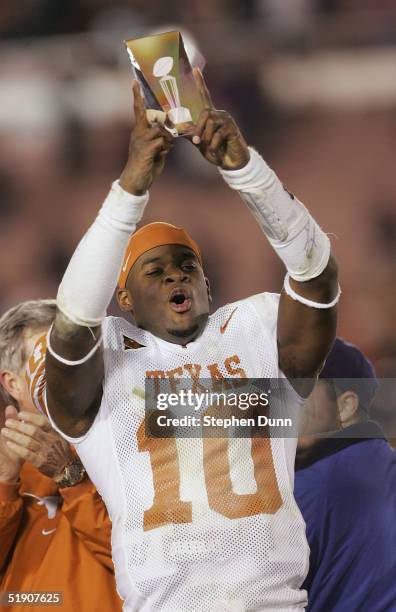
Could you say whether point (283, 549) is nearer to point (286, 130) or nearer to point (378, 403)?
point (378, 403)

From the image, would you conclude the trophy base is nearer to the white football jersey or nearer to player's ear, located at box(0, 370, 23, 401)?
the white football jersey

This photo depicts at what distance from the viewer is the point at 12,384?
4.95 ft

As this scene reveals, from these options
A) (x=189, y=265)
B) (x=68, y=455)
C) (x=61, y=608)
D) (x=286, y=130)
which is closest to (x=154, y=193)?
(x=286, y=130)

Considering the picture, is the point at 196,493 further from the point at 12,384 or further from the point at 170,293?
the point at 12,384

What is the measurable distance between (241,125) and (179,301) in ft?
1.98

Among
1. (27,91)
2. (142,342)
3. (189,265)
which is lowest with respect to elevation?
(142,342)

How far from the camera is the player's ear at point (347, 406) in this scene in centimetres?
150

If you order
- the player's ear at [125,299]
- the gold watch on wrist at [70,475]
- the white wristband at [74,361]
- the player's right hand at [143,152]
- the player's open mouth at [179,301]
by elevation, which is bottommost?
the gold watch on wrist at [70,475]

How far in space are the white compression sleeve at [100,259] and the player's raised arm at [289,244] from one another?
12cm

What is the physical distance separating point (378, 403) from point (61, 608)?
2.10 ft

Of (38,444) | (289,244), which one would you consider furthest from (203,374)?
(38,444)

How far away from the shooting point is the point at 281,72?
1.82 metres

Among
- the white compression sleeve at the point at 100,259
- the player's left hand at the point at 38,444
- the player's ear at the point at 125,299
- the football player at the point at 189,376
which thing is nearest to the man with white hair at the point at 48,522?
the player's left hand at the point at 38,444

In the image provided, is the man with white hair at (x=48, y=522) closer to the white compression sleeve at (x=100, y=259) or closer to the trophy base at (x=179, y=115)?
the white compression sleeve at (x=100, y=259)
